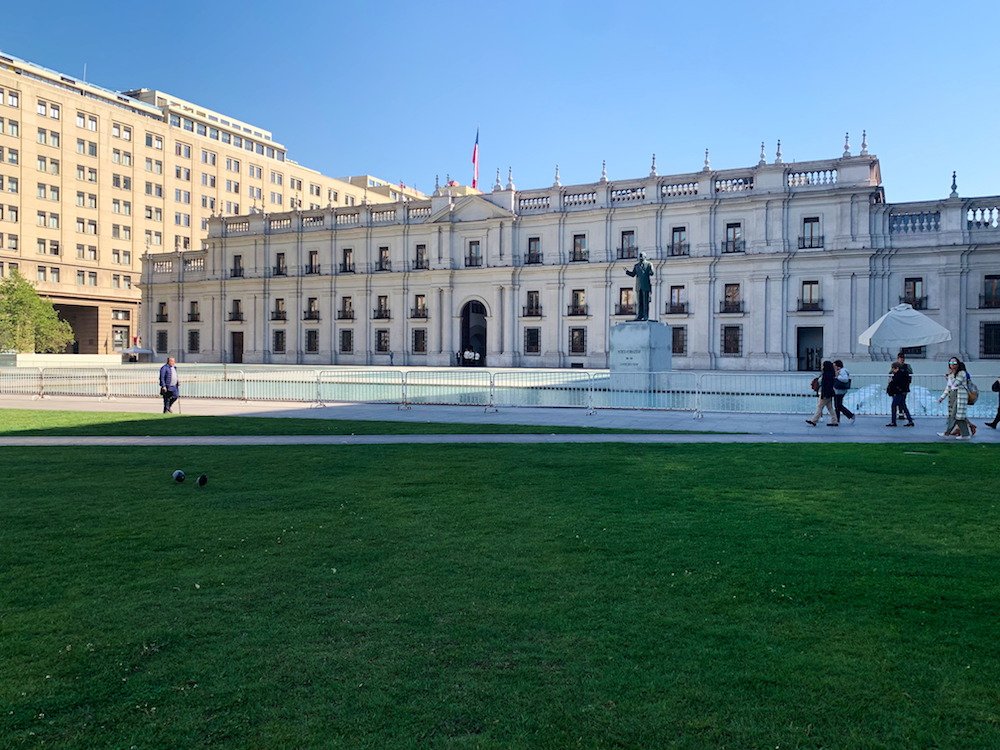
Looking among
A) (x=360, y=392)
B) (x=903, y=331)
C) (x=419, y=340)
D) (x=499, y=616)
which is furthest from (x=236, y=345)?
(x=499, y=616)

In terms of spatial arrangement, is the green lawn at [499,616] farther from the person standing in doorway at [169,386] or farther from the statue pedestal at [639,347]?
the statue pedestal at [639,347]

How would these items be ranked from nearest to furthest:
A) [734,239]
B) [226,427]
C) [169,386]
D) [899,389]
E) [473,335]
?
1. [226,427]
2. [899,389]
3. [169,386]
4. [734,239]
5. [473,335]

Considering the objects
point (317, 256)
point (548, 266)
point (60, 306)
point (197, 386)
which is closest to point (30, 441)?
point (197, 386)

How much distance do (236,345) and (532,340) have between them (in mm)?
28285

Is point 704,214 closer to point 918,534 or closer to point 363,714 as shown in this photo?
point 918,534

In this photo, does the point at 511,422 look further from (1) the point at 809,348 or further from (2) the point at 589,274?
(2) the point at 589,274

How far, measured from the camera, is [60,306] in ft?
218

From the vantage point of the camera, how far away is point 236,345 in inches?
2591

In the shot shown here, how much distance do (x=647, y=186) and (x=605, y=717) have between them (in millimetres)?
50714

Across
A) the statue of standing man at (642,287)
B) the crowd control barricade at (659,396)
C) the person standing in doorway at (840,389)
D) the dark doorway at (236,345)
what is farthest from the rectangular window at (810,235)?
the dark doorway at (236,345)

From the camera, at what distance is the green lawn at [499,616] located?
3447mm

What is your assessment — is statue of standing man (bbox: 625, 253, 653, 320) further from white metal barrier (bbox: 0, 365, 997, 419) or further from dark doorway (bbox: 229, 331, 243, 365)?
dark doorway (bbox: 229, 331, 243, 365)

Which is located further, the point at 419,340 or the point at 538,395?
the point at 419,340

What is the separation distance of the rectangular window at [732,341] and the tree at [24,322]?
45526mm
